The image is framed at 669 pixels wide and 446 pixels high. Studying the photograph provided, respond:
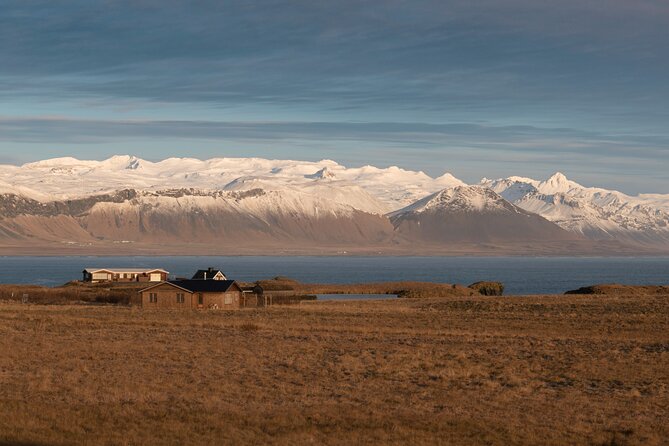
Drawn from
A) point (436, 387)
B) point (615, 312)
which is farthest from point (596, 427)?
point (615, 312)

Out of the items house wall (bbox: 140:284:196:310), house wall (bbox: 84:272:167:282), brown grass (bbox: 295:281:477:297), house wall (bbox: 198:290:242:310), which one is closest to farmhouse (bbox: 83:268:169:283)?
house wall (bbox: 84:272:167:282)

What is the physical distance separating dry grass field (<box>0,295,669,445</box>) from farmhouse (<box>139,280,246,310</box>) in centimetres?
2267

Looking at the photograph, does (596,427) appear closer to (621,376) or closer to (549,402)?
(549,402)

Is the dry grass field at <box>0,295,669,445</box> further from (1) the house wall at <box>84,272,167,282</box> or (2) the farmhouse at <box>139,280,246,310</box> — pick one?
(1) the house wall at <box>84,272,167,282</box>

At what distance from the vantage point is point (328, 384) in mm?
28984

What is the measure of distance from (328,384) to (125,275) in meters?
100

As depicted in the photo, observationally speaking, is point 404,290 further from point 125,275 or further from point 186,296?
point 125,275

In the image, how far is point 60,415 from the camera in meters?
23.5

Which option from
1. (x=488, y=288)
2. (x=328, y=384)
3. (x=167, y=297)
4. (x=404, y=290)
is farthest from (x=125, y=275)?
(x=328, y=384)

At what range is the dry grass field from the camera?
22219 mm

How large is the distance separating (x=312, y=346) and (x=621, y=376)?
1214 centimetres

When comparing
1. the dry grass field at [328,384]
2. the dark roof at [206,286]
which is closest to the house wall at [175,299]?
the dark roof at [206,286]

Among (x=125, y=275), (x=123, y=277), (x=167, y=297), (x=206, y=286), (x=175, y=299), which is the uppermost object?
(x=125, y=275)

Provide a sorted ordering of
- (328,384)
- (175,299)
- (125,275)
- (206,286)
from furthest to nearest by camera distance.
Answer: (125,275)
(206,286)
(175,299)
(328,384)
